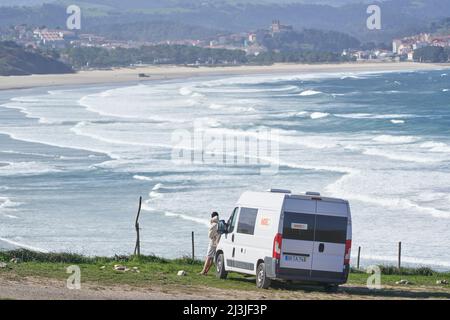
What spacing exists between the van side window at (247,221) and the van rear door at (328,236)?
4.77ft

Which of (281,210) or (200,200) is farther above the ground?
(281,210)

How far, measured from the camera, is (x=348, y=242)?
827 inches

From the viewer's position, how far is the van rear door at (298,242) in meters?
20.8

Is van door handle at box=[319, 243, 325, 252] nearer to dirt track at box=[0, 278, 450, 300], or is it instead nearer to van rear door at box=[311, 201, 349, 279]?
van rear door at box=[311, 201, 349, 279]

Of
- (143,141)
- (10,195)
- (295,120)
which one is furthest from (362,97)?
(10,195)

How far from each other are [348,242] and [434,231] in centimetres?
1608

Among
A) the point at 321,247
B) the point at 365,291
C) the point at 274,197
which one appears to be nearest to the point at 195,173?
the point at 365,291

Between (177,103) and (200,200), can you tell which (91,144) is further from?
(177,103)

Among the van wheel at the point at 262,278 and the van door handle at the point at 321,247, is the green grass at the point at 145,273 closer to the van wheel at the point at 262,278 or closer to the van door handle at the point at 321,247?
the van wheel at the point at 262,278

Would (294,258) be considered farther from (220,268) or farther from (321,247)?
(220,268)

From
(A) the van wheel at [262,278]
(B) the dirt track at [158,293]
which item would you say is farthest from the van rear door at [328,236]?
(A) the van wheel at [262,278]

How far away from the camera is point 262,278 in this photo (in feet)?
70.1

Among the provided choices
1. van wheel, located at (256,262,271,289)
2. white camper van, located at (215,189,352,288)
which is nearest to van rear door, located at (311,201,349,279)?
white camper van, located at (215,189,352,288)

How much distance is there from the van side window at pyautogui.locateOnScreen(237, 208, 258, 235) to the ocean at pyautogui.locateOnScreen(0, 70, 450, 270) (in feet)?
34.1
